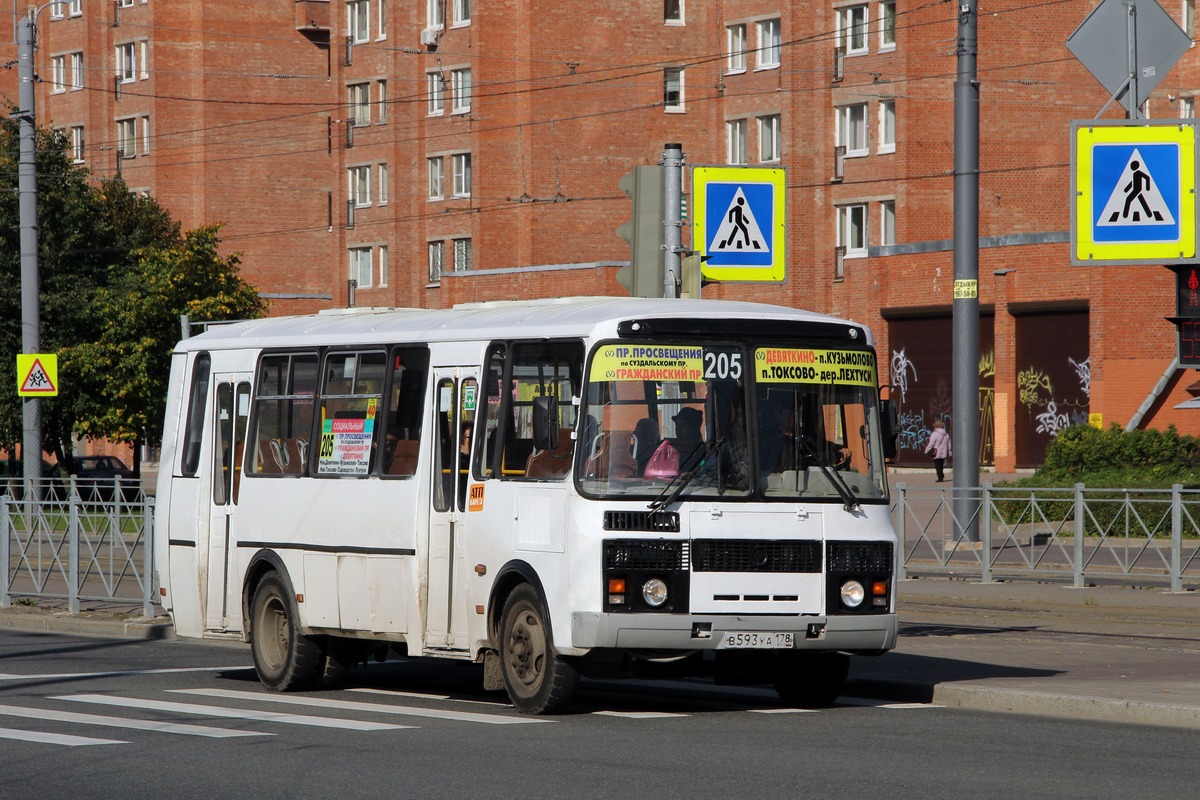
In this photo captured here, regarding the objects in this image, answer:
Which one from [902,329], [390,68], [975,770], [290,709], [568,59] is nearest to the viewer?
[975,770]

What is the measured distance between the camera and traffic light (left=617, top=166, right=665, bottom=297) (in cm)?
1692

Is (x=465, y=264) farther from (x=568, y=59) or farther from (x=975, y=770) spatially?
(x=975, y=770)

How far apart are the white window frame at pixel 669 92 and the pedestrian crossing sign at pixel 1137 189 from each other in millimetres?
45963

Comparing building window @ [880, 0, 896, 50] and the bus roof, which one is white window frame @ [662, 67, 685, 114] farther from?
the bus roof

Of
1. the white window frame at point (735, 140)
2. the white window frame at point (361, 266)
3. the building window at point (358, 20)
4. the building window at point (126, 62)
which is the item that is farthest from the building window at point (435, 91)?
the building window at point (126, 62)

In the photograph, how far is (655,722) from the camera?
12430 mm

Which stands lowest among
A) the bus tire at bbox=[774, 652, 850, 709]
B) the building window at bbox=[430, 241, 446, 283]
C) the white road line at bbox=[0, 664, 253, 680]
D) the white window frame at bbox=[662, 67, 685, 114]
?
the white road line at bbox=[0, 664, 253, 680]

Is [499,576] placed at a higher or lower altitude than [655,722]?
higher

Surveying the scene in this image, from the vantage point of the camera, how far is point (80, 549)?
22141 millimetres

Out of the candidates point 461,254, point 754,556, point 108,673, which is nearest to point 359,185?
point 461,254

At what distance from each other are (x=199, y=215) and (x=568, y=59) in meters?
18.4

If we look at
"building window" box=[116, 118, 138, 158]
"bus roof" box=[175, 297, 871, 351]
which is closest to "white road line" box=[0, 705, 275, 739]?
"bus roof" box=[175, 297, 871, 351]

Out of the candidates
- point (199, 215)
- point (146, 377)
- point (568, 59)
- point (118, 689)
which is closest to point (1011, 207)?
point (568, 59)

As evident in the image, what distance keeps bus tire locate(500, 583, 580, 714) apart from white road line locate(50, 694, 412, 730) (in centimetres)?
84
